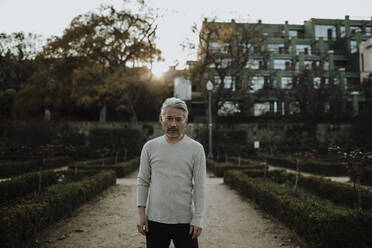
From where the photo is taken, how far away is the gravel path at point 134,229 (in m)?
3.90

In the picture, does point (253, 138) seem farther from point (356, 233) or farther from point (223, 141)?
point (356, 233)

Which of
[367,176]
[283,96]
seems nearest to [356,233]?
[367,176]

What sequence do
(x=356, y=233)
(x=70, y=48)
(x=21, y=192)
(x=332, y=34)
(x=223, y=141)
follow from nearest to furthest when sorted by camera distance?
(x=356, y=233), (x=21, y=192), (x=70, y=48), (x=223, y=141), (x=332, y=34)

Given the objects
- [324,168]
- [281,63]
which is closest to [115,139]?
[324,168]

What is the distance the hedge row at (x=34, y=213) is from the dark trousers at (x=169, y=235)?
218cm

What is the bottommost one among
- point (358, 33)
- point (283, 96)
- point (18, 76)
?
point (283, 96)

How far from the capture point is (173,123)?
6.56 ft

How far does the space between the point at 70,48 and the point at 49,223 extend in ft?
60.2

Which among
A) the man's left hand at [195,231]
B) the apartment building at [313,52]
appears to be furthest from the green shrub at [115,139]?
the man's left hand at [195,231]

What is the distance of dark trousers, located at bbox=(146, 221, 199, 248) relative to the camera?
191 centimetres

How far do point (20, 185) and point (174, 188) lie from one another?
19.5ft

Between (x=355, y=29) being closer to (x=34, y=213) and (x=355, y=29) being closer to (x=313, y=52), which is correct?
(x=313, y=52)

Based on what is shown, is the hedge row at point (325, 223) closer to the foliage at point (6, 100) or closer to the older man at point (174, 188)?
the older man at point (174, 188)

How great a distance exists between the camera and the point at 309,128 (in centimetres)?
2512
